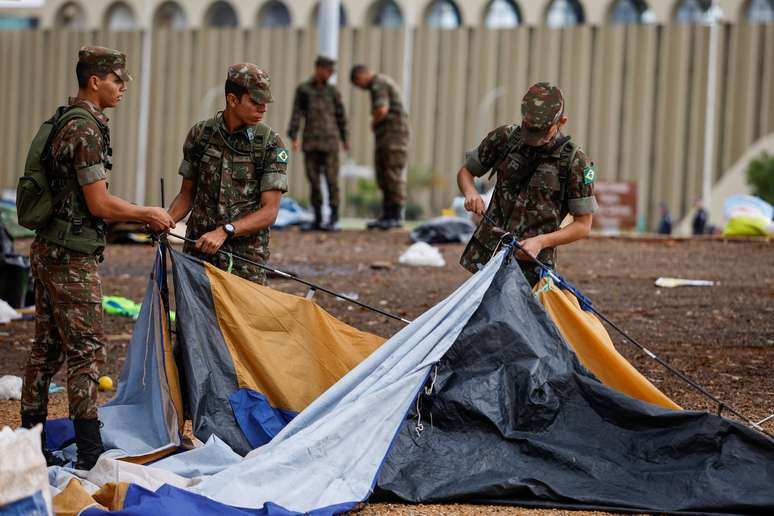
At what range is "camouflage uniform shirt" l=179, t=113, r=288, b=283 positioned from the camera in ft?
19.2

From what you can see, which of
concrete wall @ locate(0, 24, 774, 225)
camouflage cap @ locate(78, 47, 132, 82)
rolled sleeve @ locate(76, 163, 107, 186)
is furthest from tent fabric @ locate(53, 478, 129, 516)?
concrete wall @ locate(0, 24, 774, 225)

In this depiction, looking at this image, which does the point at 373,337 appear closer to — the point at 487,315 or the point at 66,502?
the point at 487,315

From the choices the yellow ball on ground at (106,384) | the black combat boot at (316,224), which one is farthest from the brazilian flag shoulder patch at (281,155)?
the black combat boot at (316,224)

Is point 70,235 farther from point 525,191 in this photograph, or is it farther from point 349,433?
point 525,191

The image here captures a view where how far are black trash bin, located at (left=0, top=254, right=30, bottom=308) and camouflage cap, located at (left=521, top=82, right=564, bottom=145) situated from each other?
18.2 feet

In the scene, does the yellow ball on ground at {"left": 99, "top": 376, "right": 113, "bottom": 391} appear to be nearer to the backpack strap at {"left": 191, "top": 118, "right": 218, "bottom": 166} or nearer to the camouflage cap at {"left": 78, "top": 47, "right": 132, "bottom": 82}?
the backpack strap at {"left": 191, "top": 118, "right": 218, "bottom": 166}

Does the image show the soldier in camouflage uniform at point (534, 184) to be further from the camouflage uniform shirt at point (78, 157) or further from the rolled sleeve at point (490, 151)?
the camouflage uniform shirt at point (78, 157)

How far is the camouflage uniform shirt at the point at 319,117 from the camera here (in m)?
14.6

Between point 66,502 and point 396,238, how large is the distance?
36.8ft

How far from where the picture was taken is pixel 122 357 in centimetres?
852

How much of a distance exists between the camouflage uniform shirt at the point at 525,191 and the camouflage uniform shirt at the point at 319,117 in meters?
8.48

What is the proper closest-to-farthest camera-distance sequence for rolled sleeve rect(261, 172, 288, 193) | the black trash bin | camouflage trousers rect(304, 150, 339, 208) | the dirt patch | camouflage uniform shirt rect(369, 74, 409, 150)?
rolled sleeve rect(261, 172, 288, 193) < the dirt patch < the black trash bin < camouflage trousers rect(304, 150, 339, 208) < camouflage uniform shirt rect(369, 74, 409, 150)

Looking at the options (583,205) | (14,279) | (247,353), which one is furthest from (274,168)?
(14,279)

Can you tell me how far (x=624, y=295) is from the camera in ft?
36.7
